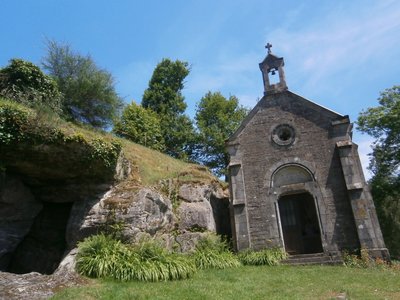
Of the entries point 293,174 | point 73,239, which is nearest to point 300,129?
point 293,174

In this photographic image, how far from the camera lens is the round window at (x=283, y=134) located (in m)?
16.5

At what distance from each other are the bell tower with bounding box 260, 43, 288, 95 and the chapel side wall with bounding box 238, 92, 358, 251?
1.34ft

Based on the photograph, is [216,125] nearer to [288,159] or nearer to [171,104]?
[171,104]

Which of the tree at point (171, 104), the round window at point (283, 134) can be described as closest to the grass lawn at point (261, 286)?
the round window at point (283, 134)

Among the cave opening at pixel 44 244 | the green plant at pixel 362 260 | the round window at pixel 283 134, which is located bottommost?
the green plant at pixel 362 260

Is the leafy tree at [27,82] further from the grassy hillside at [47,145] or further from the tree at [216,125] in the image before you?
the tree at [216,125]

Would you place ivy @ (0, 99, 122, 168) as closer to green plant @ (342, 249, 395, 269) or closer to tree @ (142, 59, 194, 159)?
green plant @ (342, 249, 395, 269)

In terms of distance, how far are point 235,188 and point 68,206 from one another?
7550 millimetres

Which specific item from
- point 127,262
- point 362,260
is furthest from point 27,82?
point 362,260

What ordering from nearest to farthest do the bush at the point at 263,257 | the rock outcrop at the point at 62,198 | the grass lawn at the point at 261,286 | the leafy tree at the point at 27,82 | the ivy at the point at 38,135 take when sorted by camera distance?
the grass lawn at the point at 261,286, the ivy at the point at 38,135, the rock outcrop at the point at 62,198, the bush at the point at 263,257, the leafy tree at the point at 27,82

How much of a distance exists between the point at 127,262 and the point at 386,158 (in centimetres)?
2064

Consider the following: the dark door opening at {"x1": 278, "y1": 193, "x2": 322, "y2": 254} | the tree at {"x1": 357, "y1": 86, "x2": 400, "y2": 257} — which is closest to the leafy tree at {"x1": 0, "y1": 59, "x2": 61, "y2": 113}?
the dark door opening at {"x1": 278, "y1": 193, "x2": 322, "y2": 254}

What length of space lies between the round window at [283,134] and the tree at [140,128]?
13759 mm

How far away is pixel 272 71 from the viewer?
18.2 metres
